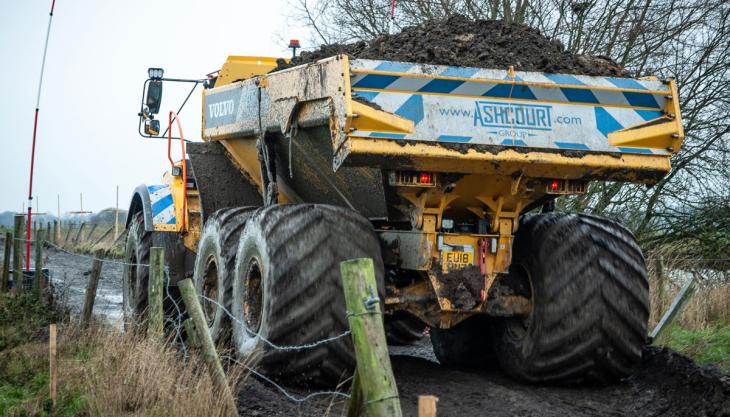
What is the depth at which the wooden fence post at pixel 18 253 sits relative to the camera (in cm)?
1232

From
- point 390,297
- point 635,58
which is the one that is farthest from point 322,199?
point 635,58

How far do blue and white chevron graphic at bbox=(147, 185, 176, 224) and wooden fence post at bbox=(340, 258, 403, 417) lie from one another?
641 centimetres

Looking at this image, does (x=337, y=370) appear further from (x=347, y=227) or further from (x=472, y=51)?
(x=472, y=51)

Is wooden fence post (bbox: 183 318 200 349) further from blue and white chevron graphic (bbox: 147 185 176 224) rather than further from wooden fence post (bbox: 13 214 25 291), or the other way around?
wooden fence post (bbox: 13 214 25 291)

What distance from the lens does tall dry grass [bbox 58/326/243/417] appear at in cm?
583

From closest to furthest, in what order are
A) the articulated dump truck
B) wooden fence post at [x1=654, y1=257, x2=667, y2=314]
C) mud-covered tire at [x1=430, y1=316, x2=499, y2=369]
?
the articulated dump truck, mud-covered tire at [x1=430, y1=316, x2=499, y2=369], wooden fence post at [x1=654, y1=257, x2=667, y2=314]

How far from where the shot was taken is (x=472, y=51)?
7.27 metres

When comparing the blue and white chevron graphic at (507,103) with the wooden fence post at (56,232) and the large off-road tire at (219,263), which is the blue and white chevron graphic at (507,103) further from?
the wooden fence post at (56,232)

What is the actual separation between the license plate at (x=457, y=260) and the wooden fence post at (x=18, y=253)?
21.5ft

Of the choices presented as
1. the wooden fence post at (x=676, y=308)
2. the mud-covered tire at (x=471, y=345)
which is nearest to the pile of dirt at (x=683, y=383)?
the wooden fence post at (x=676, y=308)

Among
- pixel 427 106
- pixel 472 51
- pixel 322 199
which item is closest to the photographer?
pixel 427 106

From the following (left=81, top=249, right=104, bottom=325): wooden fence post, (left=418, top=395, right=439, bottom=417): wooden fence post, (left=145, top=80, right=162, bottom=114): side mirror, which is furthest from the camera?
(left=145, top=80, right=162, bottom=114): side mirror

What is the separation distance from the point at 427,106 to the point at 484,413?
2.00 m

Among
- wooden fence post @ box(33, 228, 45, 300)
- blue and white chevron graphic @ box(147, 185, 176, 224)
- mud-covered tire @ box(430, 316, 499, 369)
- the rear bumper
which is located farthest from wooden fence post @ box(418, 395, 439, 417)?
wooden fence post @ box(33, 228, 45, 300)
